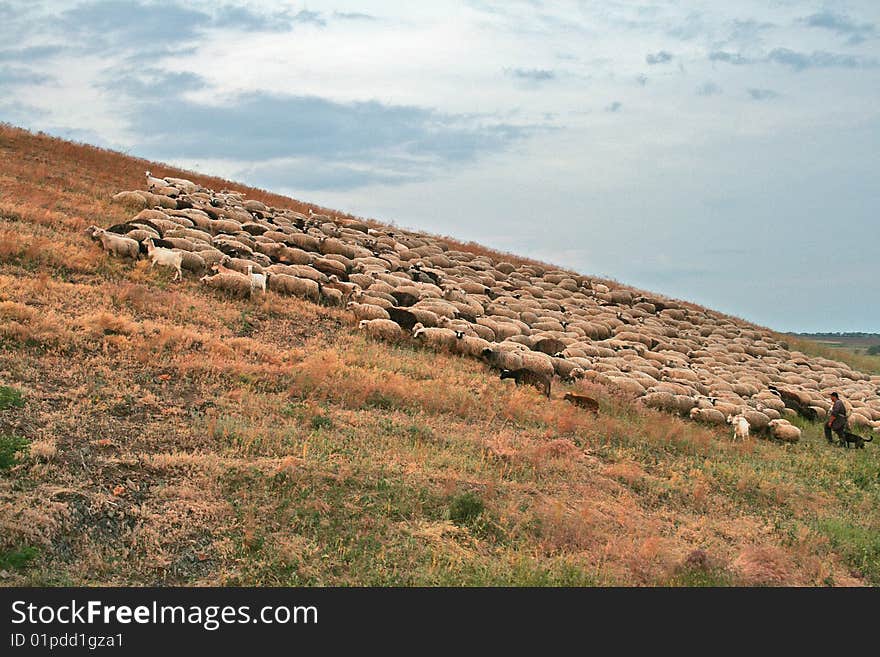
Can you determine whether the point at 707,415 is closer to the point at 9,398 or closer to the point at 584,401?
the point at 584,401

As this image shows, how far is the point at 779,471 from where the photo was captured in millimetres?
14727

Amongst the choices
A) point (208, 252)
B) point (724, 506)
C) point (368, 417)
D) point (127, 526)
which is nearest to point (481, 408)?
point (368, 417)

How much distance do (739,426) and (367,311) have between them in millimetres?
9270

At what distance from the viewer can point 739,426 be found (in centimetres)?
1719

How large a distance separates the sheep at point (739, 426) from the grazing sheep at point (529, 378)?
456 cm

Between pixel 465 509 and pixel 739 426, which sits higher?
pixel 739 426

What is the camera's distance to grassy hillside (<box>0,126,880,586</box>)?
7.77 metres

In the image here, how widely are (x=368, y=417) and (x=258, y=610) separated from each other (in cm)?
600

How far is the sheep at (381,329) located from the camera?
17453 millimetres

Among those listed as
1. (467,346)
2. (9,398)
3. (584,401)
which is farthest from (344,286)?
(9,398)

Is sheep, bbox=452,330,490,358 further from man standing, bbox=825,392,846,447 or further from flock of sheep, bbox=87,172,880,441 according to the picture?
man standing, bbox=825,392,846,447

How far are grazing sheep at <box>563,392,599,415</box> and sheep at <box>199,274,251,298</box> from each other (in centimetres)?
789

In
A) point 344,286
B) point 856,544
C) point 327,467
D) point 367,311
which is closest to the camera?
point 327,467

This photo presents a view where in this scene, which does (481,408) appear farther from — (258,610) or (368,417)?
(258,610)
